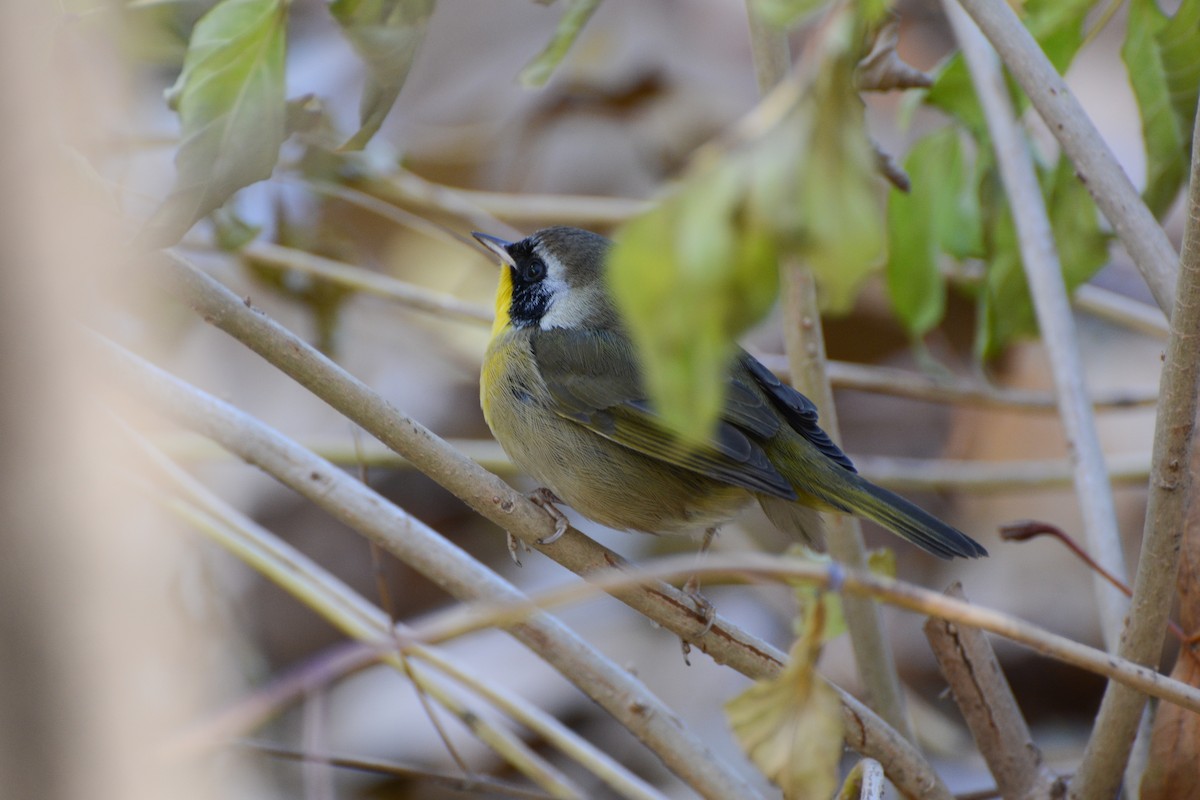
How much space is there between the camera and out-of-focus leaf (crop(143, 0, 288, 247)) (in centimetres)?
190

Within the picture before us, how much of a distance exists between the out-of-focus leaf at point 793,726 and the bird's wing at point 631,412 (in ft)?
3.24

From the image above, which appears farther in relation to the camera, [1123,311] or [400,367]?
[400,367]

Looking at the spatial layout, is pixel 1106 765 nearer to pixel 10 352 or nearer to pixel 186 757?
pixel 186 757

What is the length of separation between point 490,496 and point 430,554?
326 mm

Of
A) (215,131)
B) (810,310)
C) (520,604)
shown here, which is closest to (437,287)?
(810,310)

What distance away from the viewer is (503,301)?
3.25 metres

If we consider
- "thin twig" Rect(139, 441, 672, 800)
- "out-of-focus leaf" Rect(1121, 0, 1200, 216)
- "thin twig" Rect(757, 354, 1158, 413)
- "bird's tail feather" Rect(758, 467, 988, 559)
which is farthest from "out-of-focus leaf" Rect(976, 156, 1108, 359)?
"thin twig" Rect(139, 441, 672, 800)

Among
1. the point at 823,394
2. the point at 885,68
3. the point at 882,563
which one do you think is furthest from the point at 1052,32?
the point at 882,563

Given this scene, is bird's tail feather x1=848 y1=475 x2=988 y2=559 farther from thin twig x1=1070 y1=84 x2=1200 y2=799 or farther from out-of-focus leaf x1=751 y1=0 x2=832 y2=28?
out-of-focus leaf x1=751 y1=0 x2=832 y2=28

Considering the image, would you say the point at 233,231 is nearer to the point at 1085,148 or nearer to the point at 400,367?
the point at 1085,148

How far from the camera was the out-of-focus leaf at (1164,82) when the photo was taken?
7.77 feet

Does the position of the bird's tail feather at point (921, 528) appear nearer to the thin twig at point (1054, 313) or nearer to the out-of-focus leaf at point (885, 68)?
the thin twig at point (1054, 313)

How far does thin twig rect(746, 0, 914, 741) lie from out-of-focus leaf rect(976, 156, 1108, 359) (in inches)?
25.9

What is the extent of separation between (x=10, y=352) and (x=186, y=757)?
741 mm
